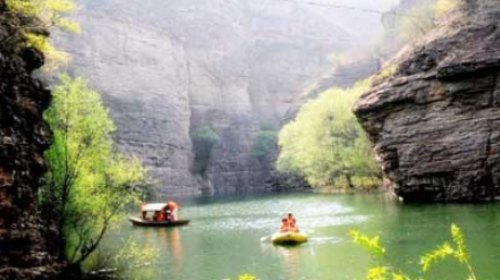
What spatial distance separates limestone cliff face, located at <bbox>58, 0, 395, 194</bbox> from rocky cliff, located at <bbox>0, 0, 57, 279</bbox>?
250 feet

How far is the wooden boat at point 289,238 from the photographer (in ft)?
102

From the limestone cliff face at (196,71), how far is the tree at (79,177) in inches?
2910

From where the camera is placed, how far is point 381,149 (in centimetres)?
5153

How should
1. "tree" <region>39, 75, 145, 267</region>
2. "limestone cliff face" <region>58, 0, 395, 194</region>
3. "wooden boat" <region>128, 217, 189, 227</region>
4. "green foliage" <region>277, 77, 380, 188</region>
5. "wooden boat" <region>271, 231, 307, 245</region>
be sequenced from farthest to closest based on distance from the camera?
"limestone cliff face" <region>58, 0, 395, 194</region>
"green foliage" <region>277, 77, 380, 188</region>
"wooden boat" <region>128, 217, 189, 227</region>
"wooden boat" <region>271, 231, 307, 245</region>
"tree" <region>39, 75, 145, 267</region>

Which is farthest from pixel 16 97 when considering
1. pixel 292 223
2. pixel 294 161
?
pixel 294 161

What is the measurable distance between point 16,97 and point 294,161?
62534 mm

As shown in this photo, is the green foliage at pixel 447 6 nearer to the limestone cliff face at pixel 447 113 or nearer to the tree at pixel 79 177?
the limestone cliff face at pixel 447 113

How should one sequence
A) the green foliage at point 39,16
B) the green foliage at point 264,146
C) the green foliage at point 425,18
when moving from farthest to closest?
the green foliage at point 264,146, the green foliage at point 425,18, the green foliage at point 39,16

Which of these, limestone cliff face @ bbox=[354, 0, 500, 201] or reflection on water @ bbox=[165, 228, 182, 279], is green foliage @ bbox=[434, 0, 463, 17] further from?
reflection on water @ bbox=[165, 228, 182, 279]

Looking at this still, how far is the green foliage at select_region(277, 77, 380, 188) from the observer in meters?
68.2

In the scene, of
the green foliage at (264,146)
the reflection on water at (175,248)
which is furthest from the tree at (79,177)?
the green foliage at (264,146)

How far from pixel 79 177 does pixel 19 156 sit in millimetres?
3788

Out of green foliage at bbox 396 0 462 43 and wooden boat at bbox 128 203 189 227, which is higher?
green foliage at bbox 396 0 462 43

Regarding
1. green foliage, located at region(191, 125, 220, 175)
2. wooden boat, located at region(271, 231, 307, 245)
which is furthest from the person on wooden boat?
green foliage, located at region(191, 125, 220, 175)
